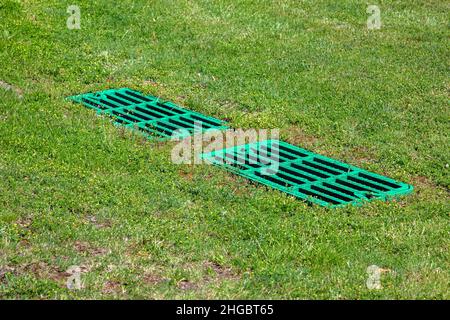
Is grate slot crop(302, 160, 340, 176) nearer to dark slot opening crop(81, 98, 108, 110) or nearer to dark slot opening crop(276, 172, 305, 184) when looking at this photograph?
dark slot opening crop(276, 172, 305, 184)

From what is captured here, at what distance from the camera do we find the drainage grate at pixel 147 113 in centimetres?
875

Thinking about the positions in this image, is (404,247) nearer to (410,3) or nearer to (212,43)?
(212,43)

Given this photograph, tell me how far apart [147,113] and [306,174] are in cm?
211

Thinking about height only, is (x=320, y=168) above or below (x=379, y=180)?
above

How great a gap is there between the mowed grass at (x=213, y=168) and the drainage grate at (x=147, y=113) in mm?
155

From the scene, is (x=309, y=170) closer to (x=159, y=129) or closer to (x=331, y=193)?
(x=331, y=193)

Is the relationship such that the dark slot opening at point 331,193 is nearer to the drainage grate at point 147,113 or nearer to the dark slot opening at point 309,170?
the dark slot opening at point 309,170

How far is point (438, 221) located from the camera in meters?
6.98

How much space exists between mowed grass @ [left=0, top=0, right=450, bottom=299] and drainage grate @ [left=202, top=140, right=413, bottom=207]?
152mm

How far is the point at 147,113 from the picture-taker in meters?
9.23

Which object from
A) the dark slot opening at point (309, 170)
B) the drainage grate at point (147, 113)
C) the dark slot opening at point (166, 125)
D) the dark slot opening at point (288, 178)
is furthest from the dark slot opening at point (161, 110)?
the dark slot opening at point (288, 178)

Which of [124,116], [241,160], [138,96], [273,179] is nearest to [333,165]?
[273,179]
